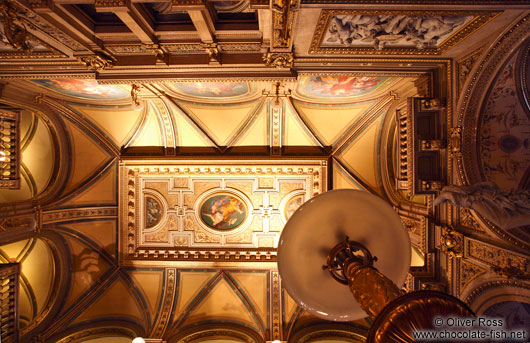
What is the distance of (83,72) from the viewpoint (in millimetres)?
5844

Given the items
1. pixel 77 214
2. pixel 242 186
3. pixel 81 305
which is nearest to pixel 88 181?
pixel 77 214

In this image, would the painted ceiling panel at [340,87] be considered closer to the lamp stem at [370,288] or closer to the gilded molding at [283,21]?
the gilded molding at [283,21]

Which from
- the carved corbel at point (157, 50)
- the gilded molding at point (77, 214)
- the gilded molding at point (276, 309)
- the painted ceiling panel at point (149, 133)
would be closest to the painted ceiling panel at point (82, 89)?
A: the painted ceiling panel at point (149, 133)

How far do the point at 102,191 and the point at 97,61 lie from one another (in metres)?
5.48

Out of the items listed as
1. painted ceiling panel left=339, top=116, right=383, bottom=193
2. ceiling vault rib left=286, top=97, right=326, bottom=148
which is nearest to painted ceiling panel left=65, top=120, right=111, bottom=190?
ceiling vault rib left=286, top=97, right=326, bottom=148

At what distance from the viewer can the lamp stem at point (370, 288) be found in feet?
7.96

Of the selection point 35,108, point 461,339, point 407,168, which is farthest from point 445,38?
point 35,108

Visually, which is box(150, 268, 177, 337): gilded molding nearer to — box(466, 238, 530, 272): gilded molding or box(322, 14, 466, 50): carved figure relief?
box(466, 238, 530, 272): gilded molding

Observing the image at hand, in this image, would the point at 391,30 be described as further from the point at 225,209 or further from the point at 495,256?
the point at 225,209

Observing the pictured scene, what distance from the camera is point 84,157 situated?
30.0 feet

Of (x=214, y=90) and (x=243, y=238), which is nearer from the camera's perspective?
(x=214, y=90)

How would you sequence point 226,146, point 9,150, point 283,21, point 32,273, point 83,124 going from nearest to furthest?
point 283,21
point 9,150
point 32,273
point 83,124
point 226,146

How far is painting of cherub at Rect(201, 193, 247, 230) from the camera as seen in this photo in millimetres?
9836

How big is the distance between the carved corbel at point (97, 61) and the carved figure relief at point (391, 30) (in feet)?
15.1
